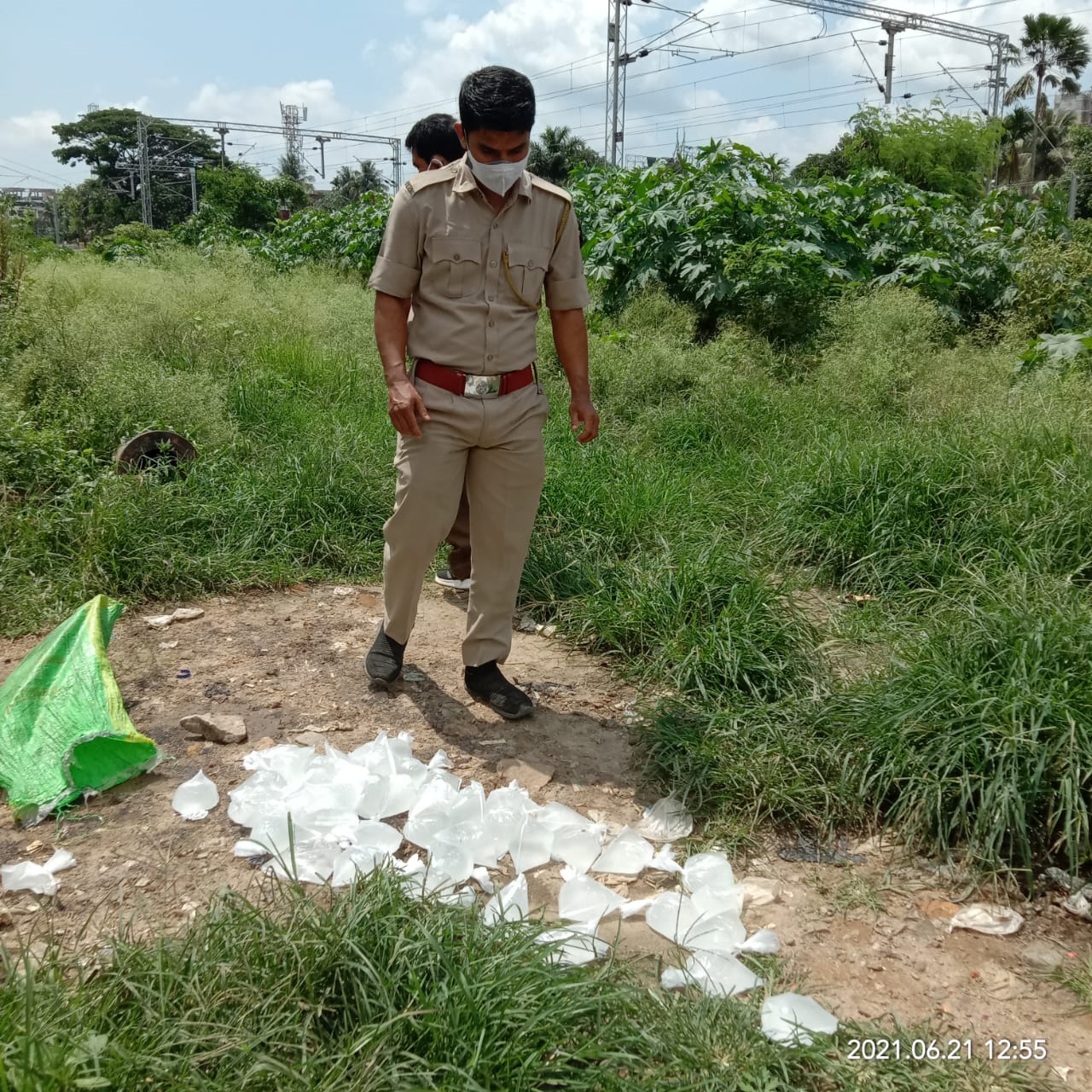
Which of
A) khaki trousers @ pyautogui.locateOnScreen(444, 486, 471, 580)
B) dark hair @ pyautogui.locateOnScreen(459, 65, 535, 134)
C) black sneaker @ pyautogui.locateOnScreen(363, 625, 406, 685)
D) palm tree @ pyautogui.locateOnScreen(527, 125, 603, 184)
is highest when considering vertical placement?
palm tree @ pyautogui.locateOnScreen(527, 125, 603, 184)

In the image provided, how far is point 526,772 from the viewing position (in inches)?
117

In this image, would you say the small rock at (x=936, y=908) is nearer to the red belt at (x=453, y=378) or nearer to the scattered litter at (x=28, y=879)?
the red belt at (x=453, y=378)

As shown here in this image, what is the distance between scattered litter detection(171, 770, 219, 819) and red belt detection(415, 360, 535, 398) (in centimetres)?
134

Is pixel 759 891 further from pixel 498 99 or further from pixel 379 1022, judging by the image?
pixel 498 99

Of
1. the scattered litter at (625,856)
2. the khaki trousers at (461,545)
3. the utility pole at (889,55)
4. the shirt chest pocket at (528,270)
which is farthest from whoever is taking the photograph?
the utility pole at (889,55)

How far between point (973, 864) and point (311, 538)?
316 centimetres

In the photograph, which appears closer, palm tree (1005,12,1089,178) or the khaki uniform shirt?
the khaki uniform shirt

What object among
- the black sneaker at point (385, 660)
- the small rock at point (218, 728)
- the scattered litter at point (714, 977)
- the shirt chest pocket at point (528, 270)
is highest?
the shirt chest pocket at point (528, 270)

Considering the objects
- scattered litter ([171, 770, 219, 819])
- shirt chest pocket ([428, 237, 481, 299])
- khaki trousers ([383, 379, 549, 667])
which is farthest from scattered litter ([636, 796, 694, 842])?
shirt chest pocket ([428, 237, 481, 299])

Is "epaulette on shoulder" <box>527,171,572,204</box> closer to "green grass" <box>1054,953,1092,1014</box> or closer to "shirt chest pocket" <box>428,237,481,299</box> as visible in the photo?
"shirt chest pocket" <box>428,237,481,299</box>

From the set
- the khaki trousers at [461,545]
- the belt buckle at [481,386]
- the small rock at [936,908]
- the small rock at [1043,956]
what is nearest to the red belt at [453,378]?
the belt buckle at [481,386]

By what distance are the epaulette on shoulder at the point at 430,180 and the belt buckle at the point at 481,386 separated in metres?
0.57

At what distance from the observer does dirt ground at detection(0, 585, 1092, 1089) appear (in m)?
2.12

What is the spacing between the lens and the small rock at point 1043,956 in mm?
2229
